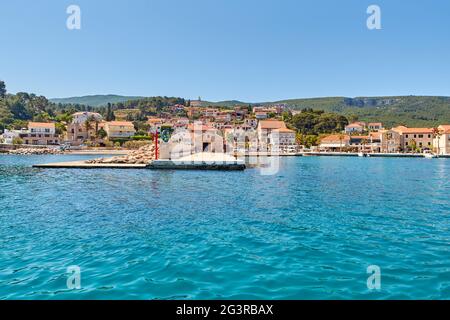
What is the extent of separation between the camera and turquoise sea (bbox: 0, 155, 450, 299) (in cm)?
805

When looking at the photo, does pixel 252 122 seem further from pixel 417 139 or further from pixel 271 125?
pixel 417 139

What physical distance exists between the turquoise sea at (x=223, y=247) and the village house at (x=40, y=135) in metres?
109

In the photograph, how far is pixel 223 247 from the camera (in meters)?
11.3

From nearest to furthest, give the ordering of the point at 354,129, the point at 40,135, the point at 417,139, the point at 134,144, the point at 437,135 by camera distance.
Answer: the point at 437,135 → the point at 134,144 → the point at 40,135 → the point at 417,139 → the point at 354,129

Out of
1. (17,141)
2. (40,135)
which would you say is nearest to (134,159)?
(17,141)

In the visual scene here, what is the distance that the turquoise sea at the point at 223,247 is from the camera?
805 cm

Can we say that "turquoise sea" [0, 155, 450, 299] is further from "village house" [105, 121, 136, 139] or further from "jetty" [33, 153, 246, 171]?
"village house" [105, 121, 136, 139]

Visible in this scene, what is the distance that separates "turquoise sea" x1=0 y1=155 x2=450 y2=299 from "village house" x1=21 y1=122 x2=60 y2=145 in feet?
357

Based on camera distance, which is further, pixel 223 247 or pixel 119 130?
pixel 119 130

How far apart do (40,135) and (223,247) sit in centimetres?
12454

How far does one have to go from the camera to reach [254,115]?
186000mm

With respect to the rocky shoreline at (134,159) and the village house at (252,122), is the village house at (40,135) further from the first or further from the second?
the village house at (252,122)

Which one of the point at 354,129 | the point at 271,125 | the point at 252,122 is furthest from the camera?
the point at 252,122
